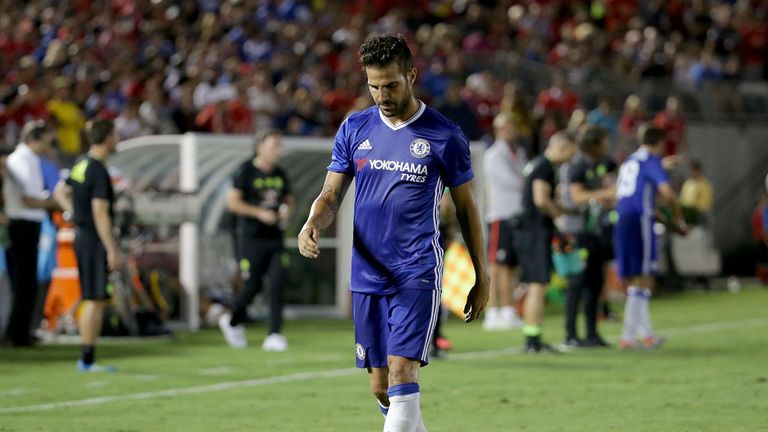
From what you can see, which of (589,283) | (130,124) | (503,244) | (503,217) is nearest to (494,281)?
(503,244)

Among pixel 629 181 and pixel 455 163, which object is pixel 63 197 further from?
pixel 455 163

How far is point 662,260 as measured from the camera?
26.3m

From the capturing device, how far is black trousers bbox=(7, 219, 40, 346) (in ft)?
55.4

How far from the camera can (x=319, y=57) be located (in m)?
26.3

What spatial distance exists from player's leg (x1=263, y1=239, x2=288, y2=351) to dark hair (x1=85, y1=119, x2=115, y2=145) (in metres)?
3.28

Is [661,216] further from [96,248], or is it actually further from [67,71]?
[67,71]

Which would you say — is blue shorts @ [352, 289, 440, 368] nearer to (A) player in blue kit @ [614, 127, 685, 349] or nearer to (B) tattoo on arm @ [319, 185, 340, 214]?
(B) tattoo on arm @ [319, 185, 340, 214]

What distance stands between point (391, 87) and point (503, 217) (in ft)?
39.4

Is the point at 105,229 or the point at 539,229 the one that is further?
the point at 539,229

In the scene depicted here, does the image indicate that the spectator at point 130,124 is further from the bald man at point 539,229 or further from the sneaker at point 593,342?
the sneaker at point 593,342

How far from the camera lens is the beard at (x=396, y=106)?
25.1 ft

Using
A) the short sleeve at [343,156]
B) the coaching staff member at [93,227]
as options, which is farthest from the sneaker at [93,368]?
the short sleeve at [343,156]

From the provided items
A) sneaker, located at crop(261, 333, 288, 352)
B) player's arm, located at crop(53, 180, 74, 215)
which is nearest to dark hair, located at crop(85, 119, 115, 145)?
player's arm, located at crop(53, 180, 74, 215)

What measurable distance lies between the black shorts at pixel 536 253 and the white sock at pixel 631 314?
2.89 feet
